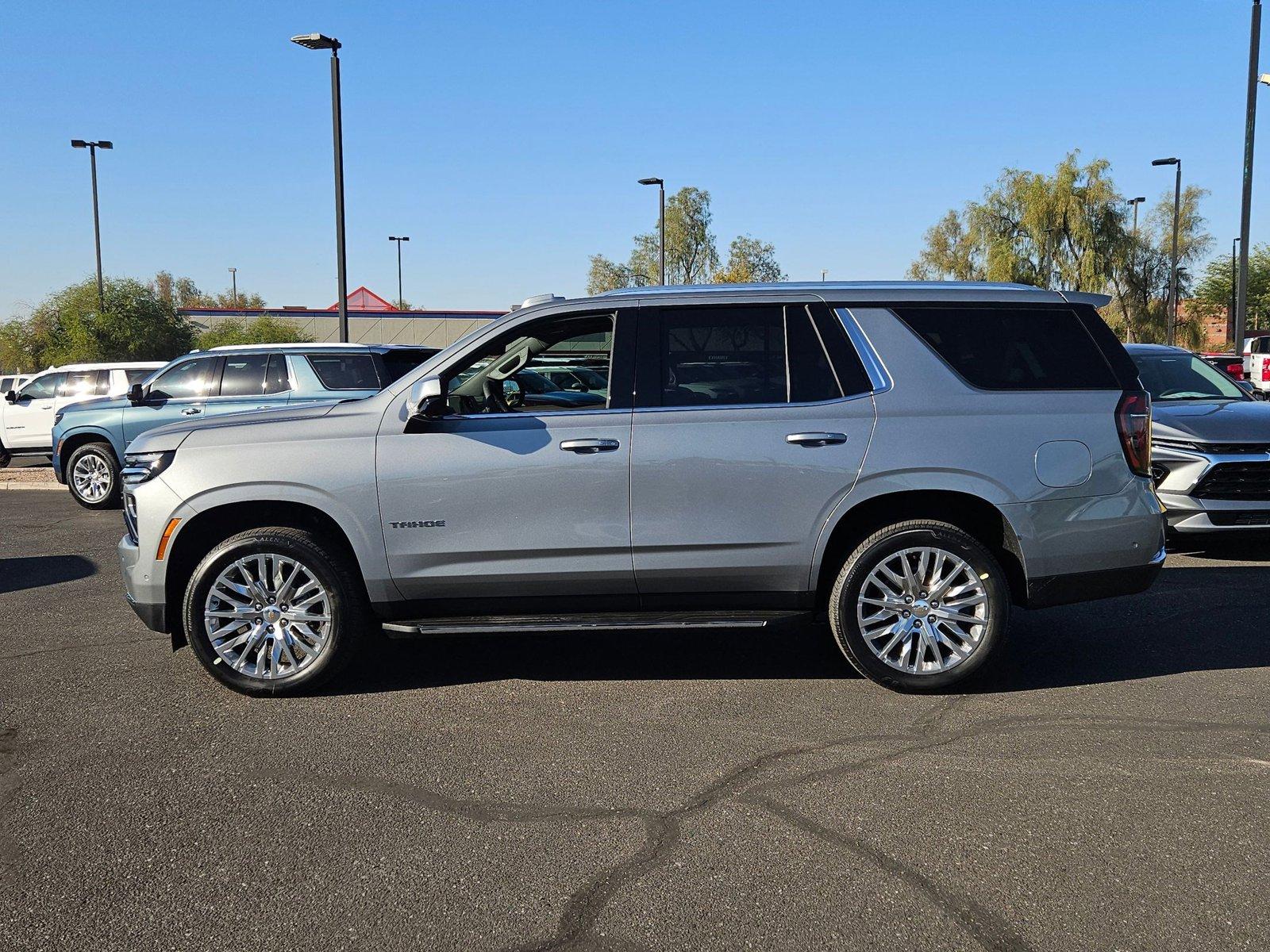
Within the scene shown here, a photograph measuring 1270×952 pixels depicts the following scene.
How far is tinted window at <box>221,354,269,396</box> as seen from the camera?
12047 millimetres

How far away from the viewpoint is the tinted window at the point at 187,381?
12.2 meters

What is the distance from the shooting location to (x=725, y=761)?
4.42 meters

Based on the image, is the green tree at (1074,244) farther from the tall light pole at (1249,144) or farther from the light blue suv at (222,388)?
the light blue suv at (222,388)

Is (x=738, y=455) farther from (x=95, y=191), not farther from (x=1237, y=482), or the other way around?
(x=95, y=191)

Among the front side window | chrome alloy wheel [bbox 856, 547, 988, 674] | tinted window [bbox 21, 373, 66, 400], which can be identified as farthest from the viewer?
tinted window [bbox 21, 373, 66, 400]

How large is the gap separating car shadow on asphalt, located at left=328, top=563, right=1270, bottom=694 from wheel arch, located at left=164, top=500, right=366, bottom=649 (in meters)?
0.79

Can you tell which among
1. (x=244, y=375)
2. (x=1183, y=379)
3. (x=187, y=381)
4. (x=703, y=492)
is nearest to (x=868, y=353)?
(x=703, y=492)

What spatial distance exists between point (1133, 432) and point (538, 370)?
2915mm

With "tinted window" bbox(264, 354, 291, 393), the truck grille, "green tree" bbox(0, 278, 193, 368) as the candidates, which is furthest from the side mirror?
"green tree" bbox(0, 278, 193, 368)

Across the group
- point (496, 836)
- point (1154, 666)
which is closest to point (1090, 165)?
point (1154, 666)

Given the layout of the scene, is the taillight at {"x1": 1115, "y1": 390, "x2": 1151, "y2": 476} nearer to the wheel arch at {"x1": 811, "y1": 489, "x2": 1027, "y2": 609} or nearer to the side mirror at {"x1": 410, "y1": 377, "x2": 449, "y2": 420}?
the wheel arch at {"x1": 811, "y1": 489, "x2": 1027, "y2": 609}

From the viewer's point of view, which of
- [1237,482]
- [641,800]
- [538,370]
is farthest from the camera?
[1237,482]

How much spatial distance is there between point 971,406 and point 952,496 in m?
0.45

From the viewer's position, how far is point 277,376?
39.4 feet
